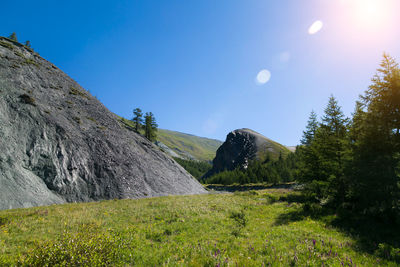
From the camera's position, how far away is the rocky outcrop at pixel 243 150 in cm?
13706

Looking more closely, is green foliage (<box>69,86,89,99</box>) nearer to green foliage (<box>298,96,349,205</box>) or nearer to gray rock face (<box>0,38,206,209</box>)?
gray rock face (<box>0,38,206,209</box>)

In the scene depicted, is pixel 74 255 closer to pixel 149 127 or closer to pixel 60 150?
pixel 60 150

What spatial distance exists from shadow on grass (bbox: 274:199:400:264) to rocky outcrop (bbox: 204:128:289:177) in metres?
122

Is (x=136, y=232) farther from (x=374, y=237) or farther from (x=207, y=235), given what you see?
(x=374, y=237)

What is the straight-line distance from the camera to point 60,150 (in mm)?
28578

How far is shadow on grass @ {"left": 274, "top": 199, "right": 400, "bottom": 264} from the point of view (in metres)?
7.09

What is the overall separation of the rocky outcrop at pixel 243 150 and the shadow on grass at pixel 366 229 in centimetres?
12154

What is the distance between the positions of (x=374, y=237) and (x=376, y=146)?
6.25m

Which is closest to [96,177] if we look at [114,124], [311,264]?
[114,124]

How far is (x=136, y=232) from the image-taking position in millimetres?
9141

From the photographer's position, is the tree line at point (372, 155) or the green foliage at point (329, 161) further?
the green foliage at point (329, 161)

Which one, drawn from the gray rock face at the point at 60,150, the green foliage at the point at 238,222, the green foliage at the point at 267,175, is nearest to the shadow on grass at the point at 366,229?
the green foliage at the point at 238,222

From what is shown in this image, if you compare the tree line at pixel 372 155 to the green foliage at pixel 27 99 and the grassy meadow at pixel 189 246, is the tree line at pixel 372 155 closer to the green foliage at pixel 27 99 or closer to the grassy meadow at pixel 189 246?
the grassy meadow at pixel 189 246

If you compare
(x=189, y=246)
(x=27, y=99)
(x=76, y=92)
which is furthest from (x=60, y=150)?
(x=189, y=246)
